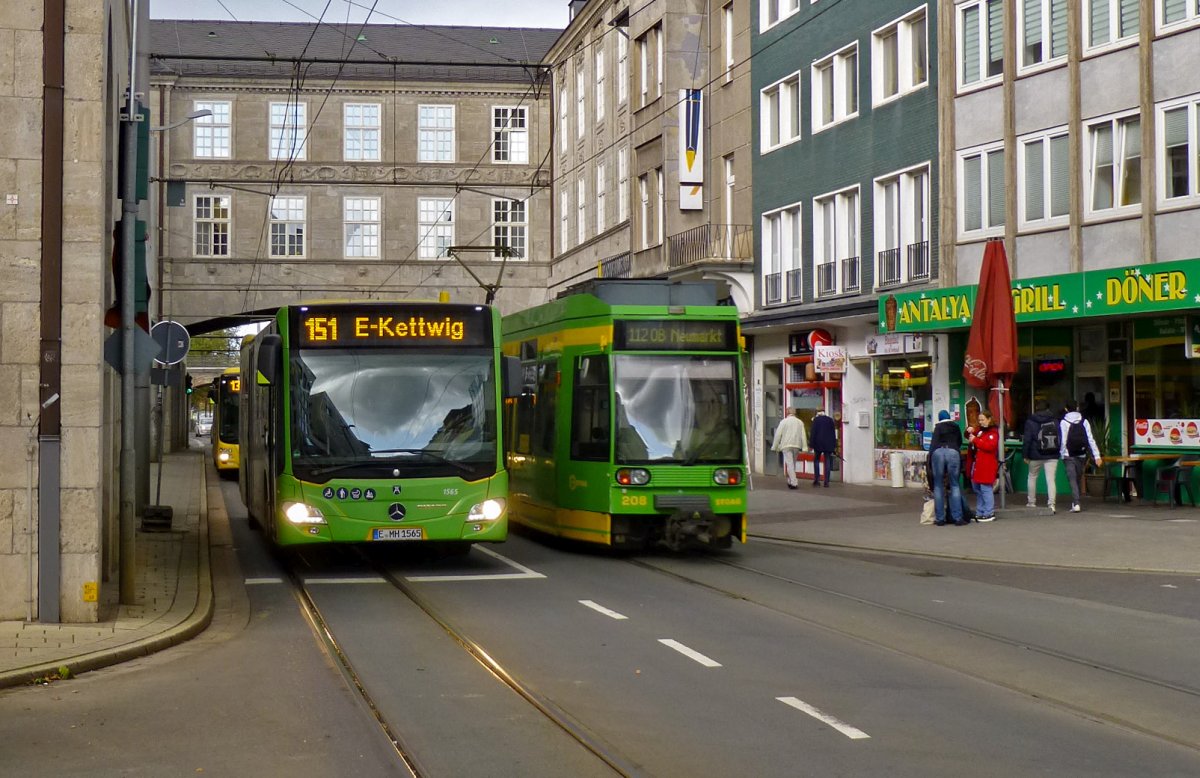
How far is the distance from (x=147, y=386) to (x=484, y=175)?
131 ft

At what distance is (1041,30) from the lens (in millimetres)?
26672

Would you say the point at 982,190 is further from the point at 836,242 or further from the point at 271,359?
the point at 271,359

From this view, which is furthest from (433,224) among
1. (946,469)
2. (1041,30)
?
(946,469)

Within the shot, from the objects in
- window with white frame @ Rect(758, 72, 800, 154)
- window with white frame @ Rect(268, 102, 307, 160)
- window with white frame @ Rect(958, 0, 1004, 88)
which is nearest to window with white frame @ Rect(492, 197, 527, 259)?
window with white frame @ Rect(268, 102, 307, 160)

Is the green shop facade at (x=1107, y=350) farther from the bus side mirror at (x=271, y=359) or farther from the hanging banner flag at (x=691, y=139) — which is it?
the bus side mirror at (x=271, y=359)

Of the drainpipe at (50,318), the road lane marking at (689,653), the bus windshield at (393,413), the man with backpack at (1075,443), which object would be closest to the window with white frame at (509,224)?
the man with backpack at (1075,443)

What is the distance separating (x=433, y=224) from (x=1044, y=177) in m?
37.3

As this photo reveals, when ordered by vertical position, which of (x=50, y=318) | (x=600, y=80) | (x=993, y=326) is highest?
(x=600, y=80)

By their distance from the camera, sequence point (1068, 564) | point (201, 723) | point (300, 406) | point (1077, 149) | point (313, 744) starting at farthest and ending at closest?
point (1077, 149) → point (1068, 564) → point (300, 406) → point (201, 723) → point (313, 744)

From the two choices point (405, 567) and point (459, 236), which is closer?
point (405, 567)

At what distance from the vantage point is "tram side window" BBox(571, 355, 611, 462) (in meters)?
17.4

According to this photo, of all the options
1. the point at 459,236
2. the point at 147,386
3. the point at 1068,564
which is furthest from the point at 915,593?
the point at 459,236

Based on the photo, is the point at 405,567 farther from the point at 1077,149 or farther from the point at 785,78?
the point at 785,78

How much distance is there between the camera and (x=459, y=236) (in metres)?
61.0
